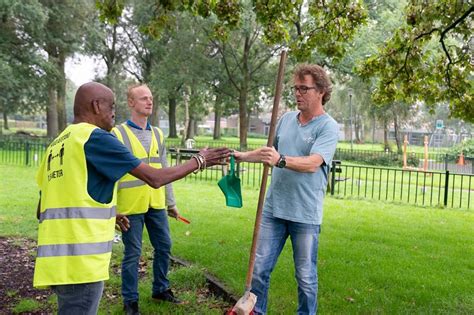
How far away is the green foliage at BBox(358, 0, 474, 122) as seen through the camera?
7297 millimetres

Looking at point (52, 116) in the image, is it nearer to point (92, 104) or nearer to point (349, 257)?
point (349, 257)

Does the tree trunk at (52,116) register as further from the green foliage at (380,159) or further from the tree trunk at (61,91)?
the green foliage at (380,159)

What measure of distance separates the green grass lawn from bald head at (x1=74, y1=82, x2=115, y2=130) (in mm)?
2364

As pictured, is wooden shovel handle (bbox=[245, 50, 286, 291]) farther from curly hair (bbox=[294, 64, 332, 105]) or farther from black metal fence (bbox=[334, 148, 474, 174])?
black metal fence (bbox=[334, 148, 474, 174])

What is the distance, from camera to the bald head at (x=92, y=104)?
2.63 m

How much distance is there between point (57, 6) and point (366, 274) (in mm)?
26048

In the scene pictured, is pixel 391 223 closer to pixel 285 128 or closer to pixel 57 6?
pixel 285 128

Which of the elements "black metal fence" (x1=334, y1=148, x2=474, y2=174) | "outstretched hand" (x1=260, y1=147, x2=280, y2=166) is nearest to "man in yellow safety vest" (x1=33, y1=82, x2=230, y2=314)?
"outstretched hand" (x1=260, y1=147, x2=280, y2=166)

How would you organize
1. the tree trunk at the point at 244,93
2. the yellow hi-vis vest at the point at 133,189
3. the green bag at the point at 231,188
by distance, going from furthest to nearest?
the tree trunk at the point at 244,93
the yellow hi-vis vest at the point at 133,189
the green bag at the point at 231,188

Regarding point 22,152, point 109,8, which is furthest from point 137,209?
point 22,152

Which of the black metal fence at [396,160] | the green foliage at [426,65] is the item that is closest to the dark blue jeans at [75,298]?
the green foliage at [426,65]

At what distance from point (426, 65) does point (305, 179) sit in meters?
5.65

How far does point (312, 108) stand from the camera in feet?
11.8

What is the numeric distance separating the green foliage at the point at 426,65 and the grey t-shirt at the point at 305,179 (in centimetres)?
451
